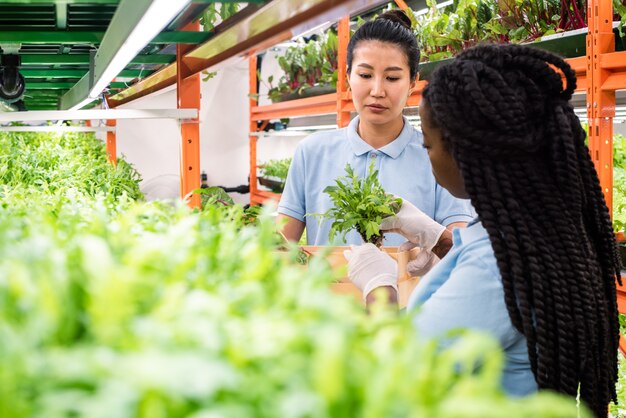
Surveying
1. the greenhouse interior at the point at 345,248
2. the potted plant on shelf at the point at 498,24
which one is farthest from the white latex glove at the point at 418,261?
the potted plant on shelf at the point at 498,24

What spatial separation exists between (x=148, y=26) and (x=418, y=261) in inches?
41.8

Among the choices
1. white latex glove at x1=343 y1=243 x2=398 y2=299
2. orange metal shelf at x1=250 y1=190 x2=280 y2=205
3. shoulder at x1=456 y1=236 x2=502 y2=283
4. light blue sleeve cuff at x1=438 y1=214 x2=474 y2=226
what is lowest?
orange metal shelf at x1=250 y1=190 x2=280 y2=205

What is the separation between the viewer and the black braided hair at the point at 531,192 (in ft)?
3.87

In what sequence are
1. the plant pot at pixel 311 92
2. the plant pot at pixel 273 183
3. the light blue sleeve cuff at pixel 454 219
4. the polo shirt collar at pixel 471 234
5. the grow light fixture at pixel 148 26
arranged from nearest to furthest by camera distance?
the grow light fixture at pixel 148 26
the polo shirt collar at pixel 471 234
the light blue sleeve cuff at pixel 454 219
the plant pot at pixel 311 92
the plant pot at pixel 273 183

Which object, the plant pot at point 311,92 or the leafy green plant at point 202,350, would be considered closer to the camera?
the leafy green plant at point 202,350

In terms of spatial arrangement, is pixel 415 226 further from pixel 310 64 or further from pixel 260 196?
pixel 260 196

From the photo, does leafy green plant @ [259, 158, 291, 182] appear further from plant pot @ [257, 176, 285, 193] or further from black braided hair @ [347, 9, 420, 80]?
black braided hair @ [347, 9, 420, 80]

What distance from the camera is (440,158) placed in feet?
4.29

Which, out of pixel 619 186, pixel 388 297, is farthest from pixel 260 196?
pixel 388 297

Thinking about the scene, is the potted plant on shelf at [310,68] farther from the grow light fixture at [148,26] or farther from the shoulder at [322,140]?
the grow light fixture at [148,26]

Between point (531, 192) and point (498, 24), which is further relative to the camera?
point (498, 24)

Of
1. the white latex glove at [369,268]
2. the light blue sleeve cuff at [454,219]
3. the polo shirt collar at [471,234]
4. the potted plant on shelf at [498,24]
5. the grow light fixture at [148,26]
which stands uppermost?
the potted plant on shelf at [498,24]

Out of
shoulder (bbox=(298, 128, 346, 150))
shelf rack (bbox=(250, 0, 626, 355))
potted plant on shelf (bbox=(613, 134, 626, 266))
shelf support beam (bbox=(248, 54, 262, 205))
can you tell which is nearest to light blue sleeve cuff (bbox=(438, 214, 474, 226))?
shoulder (bbox=(298, 128, 346, 150))

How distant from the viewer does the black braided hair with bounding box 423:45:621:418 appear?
1179 mm
